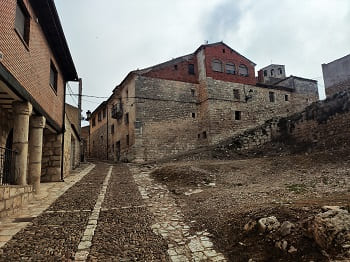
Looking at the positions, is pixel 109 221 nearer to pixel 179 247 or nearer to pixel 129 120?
pixel 179 247

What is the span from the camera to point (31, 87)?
292 inches

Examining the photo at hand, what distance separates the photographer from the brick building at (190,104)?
2172cm

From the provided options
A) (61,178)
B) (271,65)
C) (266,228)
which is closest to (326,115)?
(266,228)

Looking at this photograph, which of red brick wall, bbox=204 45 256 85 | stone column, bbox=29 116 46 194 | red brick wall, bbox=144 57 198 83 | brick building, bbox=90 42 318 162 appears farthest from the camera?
red brick wall, bbox=204 45 256 85

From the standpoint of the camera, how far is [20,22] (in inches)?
274

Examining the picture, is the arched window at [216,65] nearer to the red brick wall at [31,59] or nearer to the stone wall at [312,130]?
the stone wall at [312,130]

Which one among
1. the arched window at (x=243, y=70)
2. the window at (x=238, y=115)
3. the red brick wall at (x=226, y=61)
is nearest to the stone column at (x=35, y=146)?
the red brick wall at (x=226, y=61)

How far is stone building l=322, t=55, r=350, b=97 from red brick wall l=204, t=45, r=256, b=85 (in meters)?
6.49

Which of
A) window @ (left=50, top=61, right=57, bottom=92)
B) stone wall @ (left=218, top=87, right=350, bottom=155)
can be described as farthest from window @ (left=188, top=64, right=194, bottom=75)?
window @ (left=50, top=61, right=57, bottom=92)

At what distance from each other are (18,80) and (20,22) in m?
1.81

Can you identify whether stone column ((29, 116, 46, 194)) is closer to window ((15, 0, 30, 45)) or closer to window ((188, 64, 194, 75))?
window ((15, 0, 30, 45))

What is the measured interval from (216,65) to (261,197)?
20028 mm

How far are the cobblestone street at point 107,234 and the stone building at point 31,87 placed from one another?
6.68ft

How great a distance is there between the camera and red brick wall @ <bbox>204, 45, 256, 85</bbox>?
24.2m
